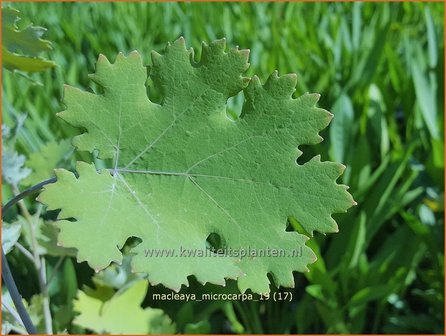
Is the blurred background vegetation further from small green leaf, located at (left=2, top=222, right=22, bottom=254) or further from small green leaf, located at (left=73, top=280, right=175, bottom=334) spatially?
small green leaf, located at (left=2, top=222, right=22, bottom=254)

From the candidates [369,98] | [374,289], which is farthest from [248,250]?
[369,98]

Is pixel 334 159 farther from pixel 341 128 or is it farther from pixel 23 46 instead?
pixel 23 46

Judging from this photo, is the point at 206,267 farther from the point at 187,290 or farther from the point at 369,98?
the point at 369,98

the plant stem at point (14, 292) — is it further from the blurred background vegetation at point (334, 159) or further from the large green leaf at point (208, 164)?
the blurred background vegetation at point (334, 159)

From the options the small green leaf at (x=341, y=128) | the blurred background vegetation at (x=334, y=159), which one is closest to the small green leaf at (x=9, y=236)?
the blurred background vegetation at (x=334, y=159)

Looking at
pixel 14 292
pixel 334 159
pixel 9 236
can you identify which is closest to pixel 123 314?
pixel 9 236

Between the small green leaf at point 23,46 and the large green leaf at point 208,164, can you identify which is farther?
the small green leaf at point 23,46
